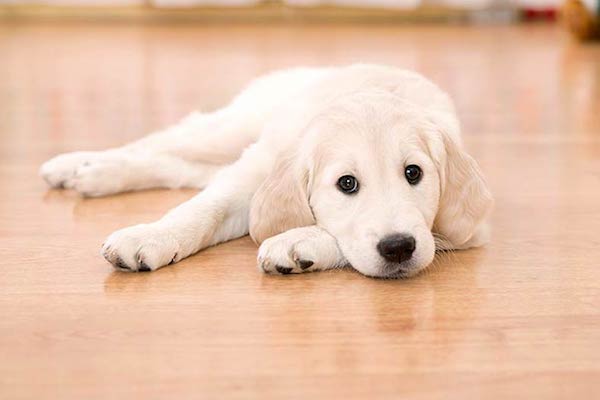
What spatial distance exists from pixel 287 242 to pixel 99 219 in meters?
0.65

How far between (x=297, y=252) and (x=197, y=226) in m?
0.27

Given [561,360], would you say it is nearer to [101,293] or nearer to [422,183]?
[422,183]

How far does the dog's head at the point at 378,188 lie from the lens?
6.45 feet

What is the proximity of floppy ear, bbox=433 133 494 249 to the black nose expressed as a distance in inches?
9.0

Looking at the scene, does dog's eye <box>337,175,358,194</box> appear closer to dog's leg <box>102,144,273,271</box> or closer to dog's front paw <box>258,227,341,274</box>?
dog's front paw <box>258,227,341,274</box>

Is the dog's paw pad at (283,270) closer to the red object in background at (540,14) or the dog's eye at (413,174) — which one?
the dog's eye at (413,174)

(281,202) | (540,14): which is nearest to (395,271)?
(281,202)

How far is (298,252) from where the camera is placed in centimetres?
204

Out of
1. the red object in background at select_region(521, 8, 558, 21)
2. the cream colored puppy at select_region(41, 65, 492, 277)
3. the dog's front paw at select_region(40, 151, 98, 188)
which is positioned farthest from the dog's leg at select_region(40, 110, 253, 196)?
the red object in background at select_region(521, 8, 558, 21)

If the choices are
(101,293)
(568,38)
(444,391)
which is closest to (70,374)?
(101,293)

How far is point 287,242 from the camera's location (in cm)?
205

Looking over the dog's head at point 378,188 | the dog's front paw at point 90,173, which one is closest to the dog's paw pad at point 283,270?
the dog's head at point 378,188

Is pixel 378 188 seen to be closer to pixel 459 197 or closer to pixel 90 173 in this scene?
pixel 459 197

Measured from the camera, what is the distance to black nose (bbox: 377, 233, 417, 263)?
6.31 feet
